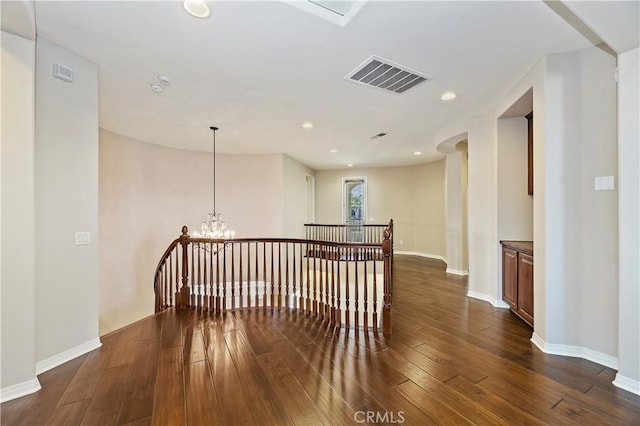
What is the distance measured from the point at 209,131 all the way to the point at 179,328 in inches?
134

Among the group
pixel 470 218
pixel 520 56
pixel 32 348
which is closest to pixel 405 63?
pixel 520 56

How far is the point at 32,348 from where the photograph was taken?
205cm

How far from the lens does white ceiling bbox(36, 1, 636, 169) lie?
200cm

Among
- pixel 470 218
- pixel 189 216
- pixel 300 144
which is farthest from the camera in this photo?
pixel 189 216

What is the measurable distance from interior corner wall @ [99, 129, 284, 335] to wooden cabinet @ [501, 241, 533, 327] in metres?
4.86

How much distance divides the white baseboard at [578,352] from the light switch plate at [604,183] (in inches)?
57.2

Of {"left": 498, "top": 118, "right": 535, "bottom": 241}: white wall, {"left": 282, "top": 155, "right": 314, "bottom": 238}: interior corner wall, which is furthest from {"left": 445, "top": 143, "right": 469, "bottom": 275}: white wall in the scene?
{"left": 282, "top": 155, "right": 314, "bottom": 238}: interior corner wall

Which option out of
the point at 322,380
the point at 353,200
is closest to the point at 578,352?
the point at 322,380

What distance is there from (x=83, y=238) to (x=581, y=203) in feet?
15.5

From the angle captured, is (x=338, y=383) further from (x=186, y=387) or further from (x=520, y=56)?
(x=520, y=56)

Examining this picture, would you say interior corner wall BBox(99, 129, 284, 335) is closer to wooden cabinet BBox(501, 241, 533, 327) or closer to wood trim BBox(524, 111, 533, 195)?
wooden cabinet BBox(501, 241, 533, 327)

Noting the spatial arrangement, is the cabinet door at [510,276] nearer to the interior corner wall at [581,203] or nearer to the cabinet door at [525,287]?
the cabinet door at [525,287]

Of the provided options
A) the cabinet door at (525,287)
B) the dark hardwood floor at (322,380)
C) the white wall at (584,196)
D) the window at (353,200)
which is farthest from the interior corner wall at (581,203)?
the window at (353,200)

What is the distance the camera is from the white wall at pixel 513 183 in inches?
143
